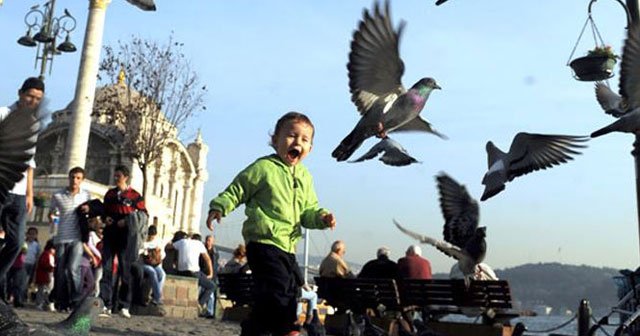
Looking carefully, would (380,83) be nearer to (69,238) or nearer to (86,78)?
(69,238)

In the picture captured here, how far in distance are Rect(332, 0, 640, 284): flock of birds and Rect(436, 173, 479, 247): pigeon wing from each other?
0.01m

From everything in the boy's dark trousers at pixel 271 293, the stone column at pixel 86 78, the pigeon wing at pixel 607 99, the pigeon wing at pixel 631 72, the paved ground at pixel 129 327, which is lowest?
the paved ground at pixel 129 327

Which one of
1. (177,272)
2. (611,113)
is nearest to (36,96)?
(611,113)

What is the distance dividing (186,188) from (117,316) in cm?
7335

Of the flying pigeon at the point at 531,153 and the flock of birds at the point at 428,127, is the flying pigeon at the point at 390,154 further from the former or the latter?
the flying pigeon at the point at 531,153

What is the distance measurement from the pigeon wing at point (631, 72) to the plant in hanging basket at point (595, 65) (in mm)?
1334

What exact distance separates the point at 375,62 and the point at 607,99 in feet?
12.5

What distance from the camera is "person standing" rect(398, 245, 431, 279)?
9.54 m

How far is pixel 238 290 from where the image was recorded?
35.7 ft

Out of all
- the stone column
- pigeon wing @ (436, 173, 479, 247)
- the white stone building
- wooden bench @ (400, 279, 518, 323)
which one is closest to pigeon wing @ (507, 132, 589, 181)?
pigeon wing @ (436, 173, 479, 247)

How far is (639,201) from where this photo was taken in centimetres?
690

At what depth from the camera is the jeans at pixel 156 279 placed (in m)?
11.5

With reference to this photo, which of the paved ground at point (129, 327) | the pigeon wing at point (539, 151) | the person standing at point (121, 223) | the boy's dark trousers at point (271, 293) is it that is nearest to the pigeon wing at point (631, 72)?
the pigeon wing at point (539, 151)

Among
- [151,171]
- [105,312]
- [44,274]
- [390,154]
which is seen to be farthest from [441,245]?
[151,171]
